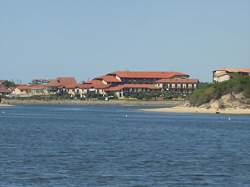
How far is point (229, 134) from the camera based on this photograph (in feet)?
277

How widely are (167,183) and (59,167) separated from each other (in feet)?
26.5

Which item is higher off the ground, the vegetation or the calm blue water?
the vegetation

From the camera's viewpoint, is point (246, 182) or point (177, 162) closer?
point (246, 182)

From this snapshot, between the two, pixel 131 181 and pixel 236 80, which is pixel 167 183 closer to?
pixel 131 181

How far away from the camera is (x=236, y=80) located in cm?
18488

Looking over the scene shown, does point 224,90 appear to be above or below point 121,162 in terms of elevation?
above

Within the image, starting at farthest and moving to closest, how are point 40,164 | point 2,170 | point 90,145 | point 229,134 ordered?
point 229,134 < point 90,145 < point 40,164 < point 2,170

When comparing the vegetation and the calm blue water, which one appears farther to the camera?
the vegetation

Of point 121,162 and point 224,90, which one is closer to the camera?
point 121,162

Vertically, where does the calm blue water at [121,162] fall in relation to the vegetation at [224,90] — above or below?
below

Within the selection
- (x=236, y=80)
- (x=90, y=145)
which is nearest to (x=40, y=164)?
(x=90, y=145)

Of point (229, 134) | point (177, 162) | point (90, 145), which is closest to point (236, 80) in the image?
point (229, 134)

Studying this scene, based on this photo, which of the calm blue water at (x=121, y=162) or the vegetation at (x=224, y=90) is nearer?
the calm blue water at (x=121, y=162)

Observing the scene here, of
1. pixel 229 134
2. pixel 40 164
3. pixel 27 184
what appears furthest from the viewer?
pixel 229 134
